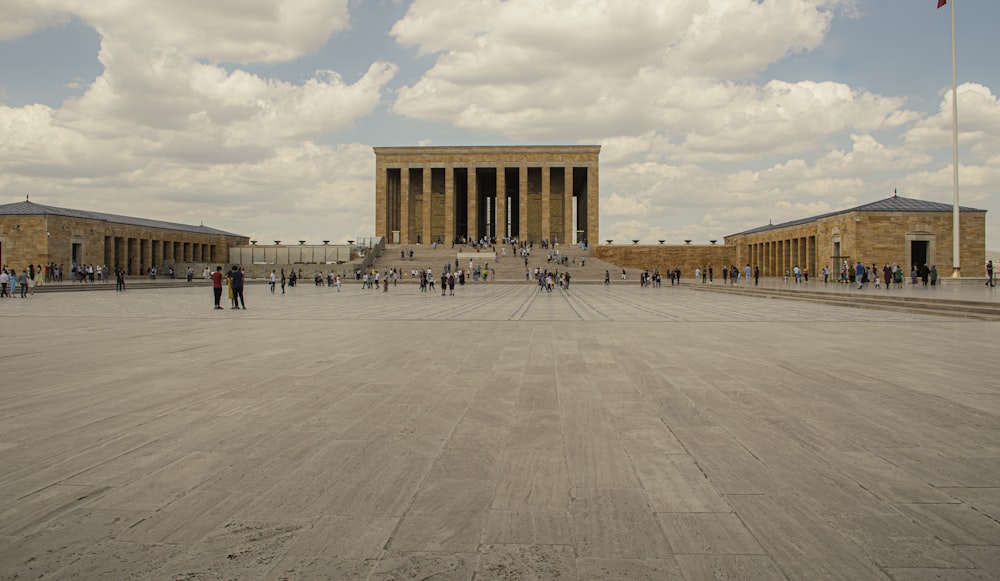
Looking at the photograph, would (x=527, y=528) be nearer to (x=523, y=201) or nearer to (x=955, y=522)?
(x=955, y=522)

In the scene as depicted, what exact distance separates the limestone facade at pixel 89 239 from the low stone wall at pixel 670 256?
35170 millimetres

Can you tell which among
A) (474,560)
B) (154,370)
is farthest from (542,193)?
(474,560)

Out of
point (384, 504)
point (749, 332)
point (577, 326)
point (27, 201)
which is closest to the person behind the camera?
point (384, 504)

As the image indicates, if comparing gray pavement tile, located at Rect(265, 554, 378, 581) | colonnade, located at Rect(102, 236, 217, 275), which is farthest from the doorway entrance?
colonnade, located at Rect(102, 236, 217, 275)

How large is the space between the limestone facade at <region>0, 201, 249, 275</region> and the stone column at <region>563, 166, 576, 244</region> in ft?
109

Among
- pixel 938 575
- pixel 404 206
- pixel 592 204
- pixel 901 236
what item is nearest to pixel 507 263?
pixel 592 204

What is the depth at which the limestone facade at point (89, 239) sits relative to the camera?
37219 mm

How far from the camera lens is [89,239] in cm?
4072

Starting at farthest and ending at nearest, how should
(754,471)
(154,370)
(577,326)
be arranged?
1. (577,326)
2. (154,370)
3. (754,471)

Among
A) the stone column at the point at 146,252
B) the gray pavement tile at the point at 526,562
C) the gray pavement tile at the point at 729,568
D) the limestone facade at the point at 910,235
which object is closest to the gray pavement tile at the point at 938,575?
the gray pavement tile at the point at 729,568

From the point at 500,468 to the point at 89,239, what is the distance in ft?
154

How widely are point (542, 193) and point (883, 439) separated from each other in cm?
5372

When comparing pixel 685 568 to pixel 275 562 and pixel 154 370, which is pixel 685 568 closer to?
pixel 275 562

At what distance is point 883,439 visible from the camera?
354cm
